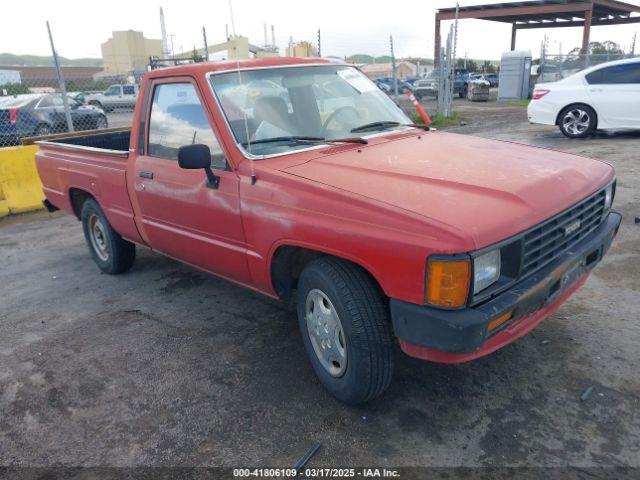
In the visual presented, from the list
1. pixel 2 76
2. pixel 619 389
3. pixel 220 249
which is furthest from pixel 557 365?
pixel 2 76

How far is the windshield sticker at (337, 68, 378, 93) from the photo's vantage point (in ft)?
13.5

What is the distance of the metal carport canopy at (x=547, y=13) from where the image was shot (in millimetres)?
26547

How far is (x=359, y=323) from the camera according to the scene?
2629 mm

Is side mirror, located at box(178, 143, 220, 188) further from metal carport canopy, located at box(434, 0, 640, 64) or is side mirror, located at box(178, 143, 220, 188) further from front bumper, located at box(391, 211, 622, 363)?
metal carport canopy, located at box(434, 0, 640, 64)

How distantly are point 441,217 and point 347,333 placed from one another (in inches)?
30.6

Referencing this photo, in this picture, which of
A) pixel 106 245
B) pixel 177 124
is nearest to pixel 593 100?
pixel 177 124

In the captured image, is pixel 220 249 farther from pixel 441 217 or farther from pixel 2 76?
pixel 2 76

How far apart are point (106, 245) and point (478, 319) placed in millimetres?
4054

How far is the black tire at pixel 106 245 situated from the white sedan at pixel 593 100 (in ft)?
31.3

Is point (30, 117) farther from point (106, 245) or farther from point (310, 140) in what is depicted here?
point (310, 140)

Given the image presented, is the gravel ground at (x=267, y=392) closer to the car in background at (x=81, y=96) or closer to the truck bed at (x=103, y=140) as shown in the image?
the truck bed at (x=103, y=140)

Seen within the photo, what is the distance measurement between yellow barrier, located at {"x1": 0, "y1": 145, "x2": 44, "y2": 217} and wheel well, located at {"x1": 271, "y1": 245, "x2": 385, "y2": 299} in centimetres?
639

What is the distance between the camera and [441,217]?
2.36 metres

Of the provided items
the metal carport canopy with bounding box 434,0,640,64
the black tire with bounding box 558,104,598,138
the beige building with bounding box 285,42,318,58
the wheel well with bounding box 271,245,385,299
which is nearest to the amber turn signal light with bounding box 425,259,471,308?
the wheel well with bounding box 271,245,385,299
